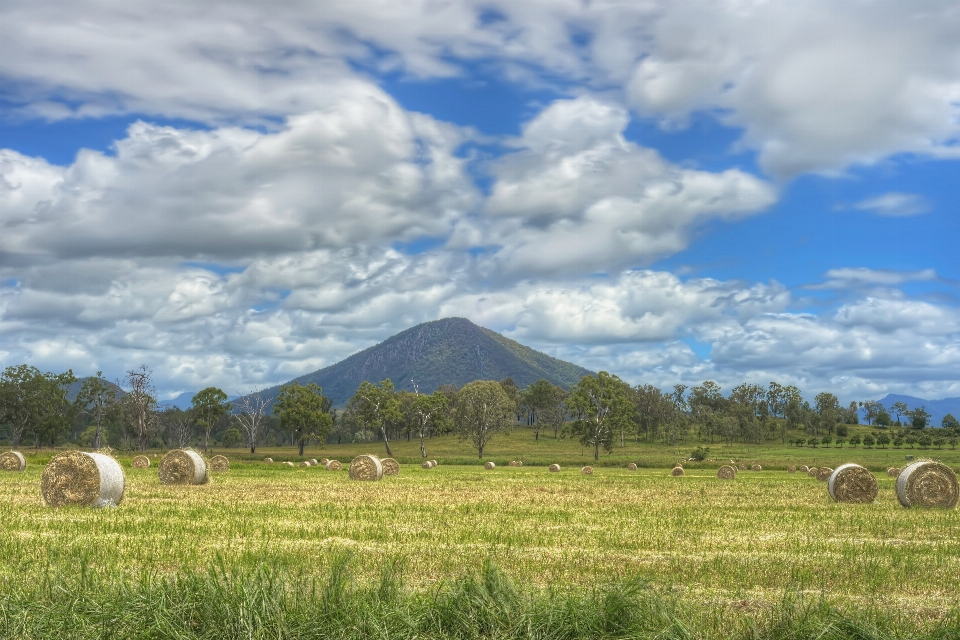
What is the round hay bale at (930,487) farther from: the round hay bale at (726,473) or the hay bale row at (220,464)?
the hay bale row at (220,464)

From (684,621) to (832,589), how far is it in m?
4.39

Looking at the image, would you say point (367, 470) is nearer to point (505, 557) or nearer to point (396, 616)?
point (505, 557)

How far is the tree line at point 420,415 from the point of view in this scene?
111 m

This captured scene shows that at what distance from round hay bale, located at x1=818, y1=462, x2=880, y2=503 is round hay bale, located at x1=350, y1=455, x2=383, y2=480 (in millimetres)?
22333

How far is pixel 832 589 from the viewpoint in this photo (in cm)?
1163

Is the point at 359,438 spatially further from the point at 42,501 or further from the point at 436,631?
the point at 436,631

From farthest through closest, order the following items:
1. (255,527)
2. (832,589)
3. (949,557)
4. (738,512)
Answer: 1. (738,512)
2. (255,527)
3. (949,557)
4. (832,589)

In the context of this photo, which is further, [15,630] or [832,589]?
[832,589]

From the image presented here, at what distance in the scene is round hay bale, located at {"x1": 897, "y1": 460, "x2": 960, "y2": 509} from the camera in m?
27.1

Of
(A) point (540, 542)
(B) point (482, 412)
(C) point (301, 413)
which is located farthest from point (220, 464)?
(C) point (301, 413)

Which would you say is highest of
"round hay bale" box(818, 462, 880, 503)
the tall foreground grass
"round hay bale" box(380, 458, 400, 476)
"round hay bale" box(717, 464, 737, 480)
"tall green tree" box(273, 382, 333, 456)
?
"tall green tree" box(273, 382, 333, 456)

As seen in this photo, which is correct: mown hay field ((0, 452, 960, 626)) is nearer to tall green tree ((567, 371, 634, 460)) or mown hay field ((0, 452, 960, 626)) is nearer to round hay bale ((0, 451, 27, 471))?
round hay bale ((0, 451, 27, 471))

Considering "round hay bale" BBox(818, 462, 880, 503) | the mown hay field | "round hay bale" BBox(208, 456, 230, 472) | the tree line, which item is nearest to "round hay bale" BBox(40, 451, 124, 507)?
the mown hay field

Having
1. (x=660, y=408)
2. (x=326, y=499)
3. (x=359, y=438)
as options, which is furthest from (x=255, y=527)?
(x=359, y=438)
